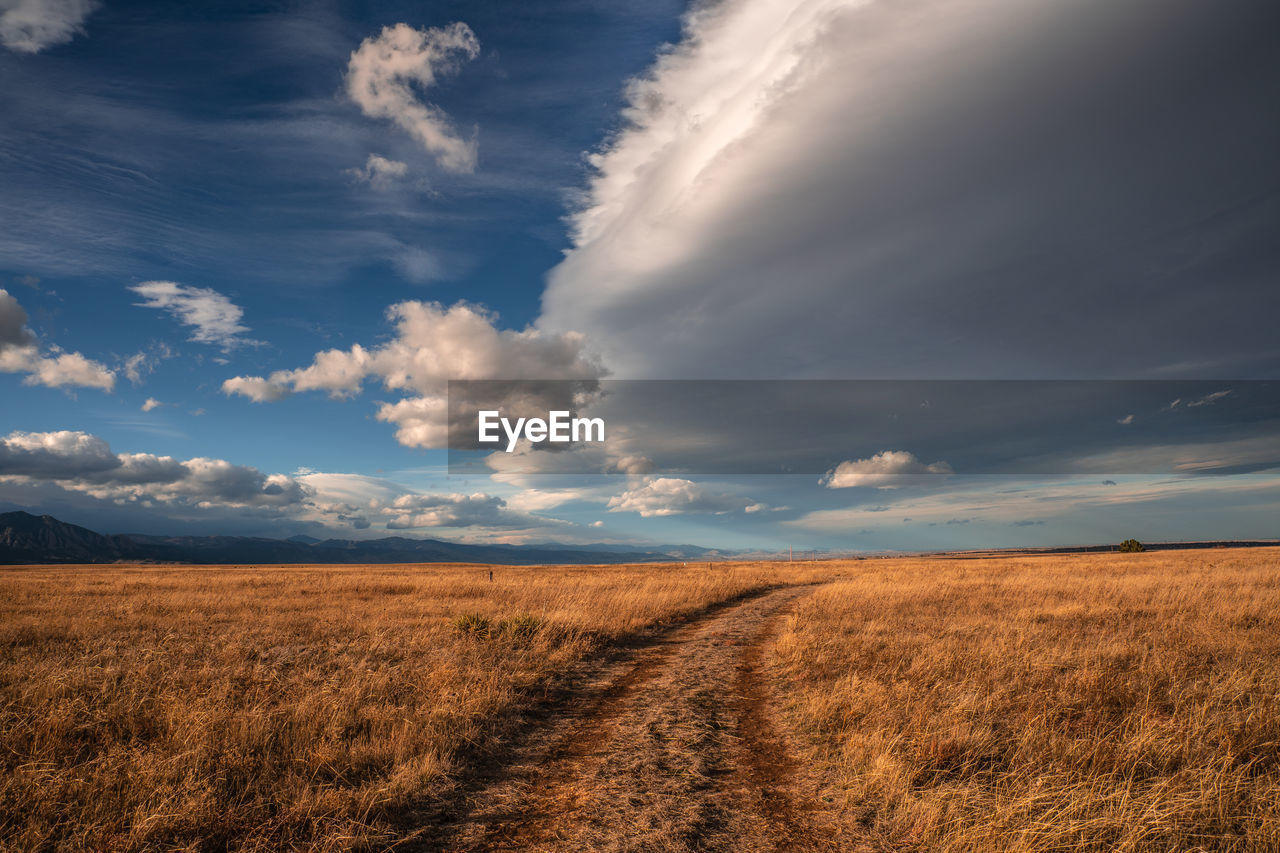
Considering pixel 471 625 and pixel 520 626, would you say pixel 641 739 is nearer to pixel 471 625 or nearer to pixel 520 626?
pixel 520 626

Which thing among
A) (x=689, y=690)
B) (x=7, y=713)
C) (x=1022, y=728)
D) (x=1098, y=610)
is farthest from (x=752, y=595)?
(x=7, y=713)

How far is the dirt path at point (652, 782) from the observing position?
5.61 meters

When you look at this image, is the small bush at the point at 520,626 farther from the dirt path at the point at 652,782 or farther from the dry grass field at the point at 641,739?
the dirt path at the point at 652,782

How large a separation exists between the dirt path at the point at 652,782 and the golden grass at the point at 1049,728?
702 mm

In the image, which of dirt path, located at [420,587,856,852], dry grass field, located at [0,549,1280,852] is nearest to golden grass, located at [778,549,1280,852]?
dry grass field, located at [0,549,1280,852]

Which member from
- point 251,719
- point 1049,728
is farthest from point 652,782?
point 1049,728

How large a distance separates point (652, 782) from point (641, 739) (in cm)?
148

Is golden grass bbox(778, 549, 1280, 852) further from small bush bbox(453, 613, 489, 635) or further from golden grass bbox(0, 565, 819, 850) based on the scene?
small bush bbox(453, 613, 489, 635)

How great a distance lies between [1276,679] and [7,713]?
20.2 m

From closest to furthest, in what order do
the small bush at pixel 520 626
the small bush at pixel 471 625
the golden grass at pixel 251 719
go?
the golden grass at pixel 251 719, the small bush at pixel 520 626, the small bush at pixel 471 625

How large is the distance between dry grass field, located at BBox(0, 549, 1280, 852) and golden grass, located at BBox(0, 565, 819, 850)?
0.04 meters

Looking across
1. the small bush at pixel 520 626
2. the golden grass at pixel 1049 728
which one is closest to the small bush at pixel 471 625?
the small bush at pixel 520 626

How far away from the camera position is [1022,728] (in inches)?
319

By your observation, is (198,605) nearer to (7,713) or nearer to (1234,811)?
(7,713)
